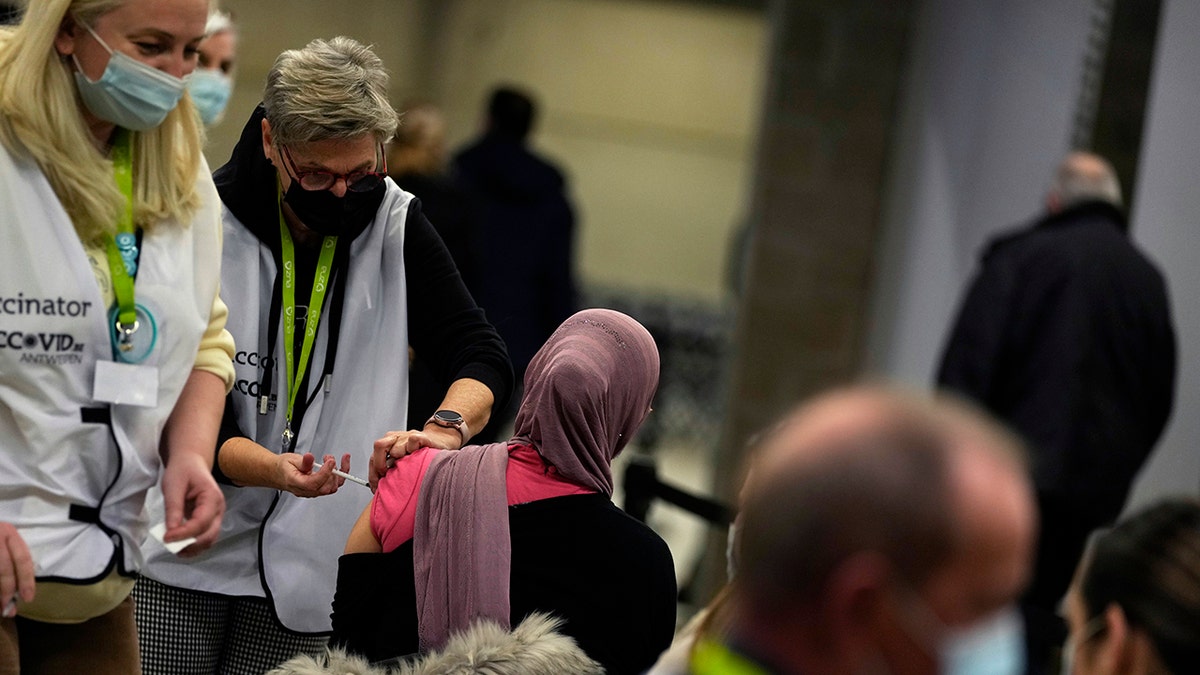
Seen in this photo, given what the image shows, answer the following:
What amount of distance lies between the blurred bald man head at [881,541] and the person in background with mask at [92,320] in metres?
0.91

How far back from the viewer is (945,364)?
17.4 ft

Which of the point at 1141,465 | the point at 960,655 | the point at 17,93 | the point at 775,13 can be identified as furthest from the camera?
the point at 775,13

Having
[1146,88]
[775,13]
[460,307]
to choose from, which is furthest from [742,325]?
[460,307]

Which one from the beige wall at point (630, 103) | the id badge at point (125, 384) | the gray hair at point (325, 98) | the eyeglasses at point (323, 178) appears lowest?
the beige wall at point (630, 103)

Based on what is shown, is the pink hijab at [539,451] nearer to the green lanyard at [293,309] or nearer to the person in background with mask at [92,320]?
the green lanyard at [293,309]

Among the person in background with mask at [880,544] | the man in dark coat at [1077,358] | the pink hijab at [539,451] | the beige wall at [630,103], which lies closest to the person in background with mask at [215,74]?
the pink hijab at [539,451]

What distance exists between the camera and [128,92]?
1.84m

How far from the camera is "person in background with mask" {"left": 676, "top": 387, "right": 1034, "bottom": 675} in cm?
120

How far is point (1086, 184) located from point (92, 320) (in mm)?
4049

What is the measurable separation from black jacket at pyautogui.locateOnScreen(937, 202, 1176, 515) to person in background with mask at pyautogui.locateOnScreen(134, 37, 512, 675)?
10.3ft

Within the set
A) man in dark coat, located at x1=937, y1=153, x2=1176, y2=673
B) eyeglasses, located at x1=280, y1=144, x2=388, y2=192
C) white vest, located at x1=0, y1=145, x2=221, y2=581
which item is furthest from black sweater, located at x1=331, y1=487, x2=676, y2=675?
man in dark coat, located at x1=937, y1=153, x2=1176, y2=673

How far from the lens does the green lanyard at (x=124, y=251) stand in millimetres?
1850

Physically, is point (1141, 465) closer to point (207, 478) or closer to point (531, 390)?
point (531, 390)

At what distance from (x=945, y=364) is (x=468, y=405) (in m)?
3.25
